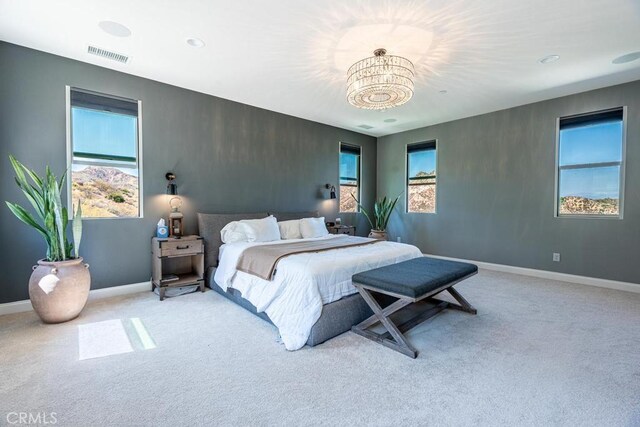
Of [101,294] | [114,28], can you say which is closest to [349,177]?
[114,28]

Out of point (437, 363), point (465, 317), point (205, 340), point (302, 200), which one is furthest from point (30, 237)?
point (465, 317)

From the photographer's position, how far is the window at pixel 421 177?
6.20 meters

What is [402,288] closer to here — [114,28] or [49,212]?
[49,212]

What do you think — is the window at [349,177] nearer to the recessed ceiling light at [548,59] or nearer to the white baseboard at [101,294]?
the recessed ceiling light at [548,59]

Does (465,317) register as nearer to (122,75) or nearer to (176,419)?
(176,419)

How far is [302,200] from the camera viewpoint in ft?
18.7

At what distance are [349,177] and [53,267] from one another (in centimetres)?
522

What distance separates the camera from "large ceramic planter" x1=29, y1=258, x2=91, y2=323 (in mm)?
2756

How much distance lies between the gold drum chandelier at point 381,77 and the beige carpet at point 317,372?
2382 millimetres

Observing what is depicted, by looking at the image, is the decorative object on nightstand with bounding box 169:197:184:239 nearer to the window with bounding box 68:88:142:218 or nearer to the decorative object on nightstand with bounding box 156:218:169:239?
the decorative object on nightstand with bounding box 156:218:169:239

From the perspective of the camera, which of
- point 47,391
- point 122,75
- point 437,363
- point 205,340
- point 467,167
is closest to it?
point 47,391

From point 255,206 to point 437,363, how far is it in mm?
3670

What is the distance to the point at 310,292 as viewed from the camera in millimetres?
2535

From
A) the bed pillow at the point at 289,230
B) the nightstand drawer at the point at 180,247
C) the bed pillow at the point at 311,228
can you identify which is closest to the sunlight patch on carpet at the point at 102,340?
the nightstand drawer at the point at 180,247
